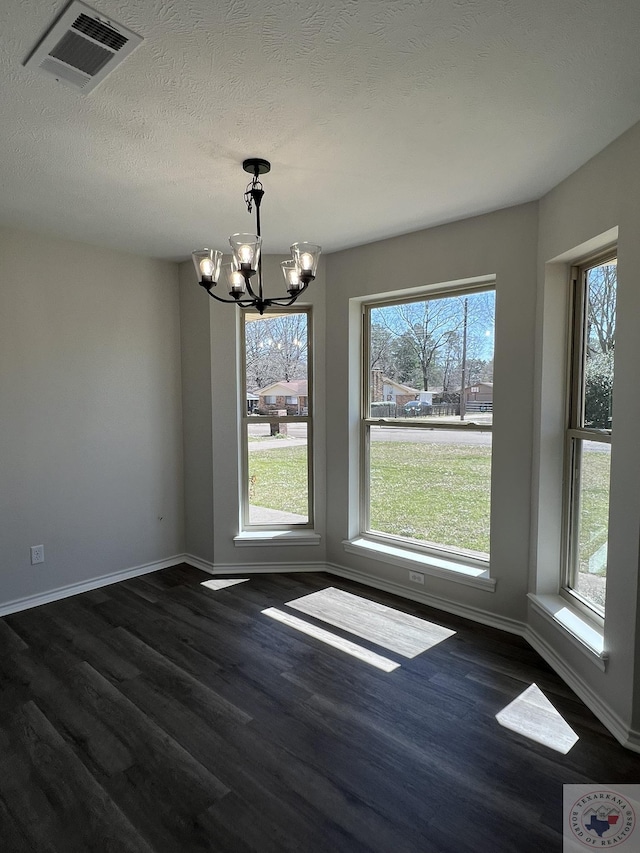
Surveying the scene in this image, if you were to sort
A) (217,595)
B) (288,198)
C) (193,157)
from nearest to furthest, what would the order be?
1. (193,157)
2. (288,198)
3. (217,595)

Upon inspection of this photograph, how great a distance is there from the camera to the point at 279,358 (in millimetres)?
4078

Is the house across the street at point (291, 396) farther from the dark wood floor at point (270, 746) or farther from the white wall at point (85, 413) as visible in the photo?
the dark wood floor at point (270, 746)

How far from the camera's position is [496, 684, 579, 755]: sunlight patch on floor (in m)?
2.09

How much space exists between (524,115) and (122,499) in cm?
368

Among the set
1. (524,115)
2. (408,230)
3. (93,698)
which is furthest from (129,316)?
(524,115)

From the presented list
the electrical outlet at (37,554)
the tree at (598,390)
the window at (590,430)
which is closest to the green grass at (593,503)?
the window at (590,430)

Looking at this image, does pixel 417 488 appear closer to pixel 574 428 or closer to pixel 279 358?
pixel 574 428

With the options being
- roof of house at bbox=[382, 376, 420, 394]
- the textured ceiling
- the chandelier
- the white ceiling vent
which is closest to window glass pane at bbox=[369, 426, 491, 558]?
roof of house at bbox=[382, 376, 420, 394]

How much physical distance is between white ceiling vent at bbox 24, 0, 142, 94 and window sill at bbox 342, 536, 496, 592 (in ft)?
10.6

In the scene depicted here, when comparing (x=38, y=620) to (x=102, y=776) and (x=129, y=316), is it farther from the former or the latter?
(x=129, y=316)

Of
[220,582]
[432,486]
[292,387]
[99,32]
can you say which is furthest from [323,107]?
[220,582]

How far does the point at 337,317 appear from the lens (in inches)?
152

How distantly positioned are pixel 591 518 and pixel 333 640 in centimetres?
166
